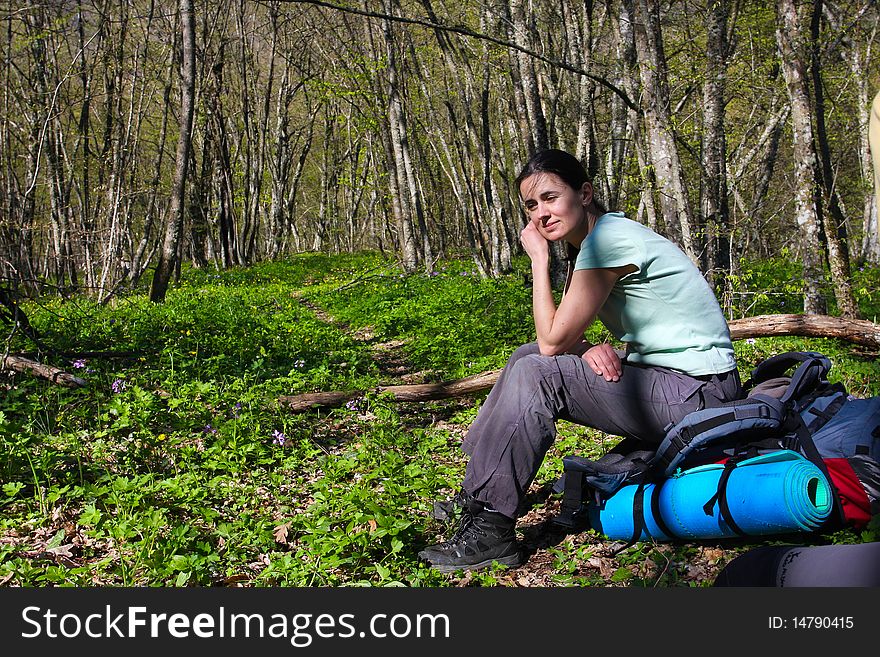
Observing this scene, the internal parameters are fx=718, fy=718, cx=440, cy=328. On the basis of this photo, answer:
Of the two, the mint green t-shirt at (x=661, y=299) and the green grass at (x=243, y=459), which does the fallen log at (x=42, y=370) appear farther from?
the mint green t-shirt at (x=661, y=299)

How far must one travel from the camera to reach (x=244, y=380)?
574cm

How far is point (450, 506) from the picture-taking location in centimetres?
367

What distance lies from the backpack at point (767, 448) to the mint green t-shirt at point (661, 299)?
0.96 ft

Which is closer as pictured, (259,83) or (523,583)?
(523,583)

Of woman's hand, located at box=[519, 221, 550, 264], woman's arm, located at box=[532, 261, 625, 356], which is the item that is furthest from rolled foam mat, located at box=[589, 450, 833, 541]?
woman's hand, located at box=[519, 221, 550, 264]

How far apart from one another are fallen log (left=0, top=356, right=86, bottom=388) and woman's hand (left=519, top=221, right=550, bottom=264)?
388 cm

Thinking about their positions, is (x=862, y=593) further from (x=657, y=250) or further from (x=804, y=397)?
(x=657, y=250)

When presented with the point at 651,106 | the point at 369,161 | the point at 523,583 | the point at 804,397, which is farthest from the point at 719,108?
the point at 369,161

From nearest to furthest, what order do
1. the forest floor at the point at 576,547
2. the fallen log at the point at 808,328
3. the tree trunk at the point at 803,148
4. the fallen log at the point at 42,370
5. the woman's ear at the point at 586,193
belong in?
the forest floor at the point at 576,547, the woman's ear at the point at 586,193, the fallen log at the point at 42,370, the fallen log at the point at 808,328, the tree trunk at the point at 803,148

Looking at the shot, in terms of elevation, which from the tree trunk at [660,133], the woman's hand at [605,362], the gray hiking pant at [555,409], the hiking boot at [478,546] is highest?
the tree trunk at [660,133]

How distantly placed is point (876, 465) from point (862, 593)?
0.96 meters

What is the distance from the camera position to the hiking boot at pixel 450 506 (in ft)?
11.1

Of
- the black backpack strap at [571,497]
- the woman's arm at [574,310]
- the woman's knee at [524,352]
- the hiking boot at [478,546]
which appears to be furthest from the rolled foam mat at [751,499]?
the woman's knee at [524,352]

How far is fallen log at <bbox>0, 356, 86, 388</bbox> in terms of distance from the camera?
18.6ft
